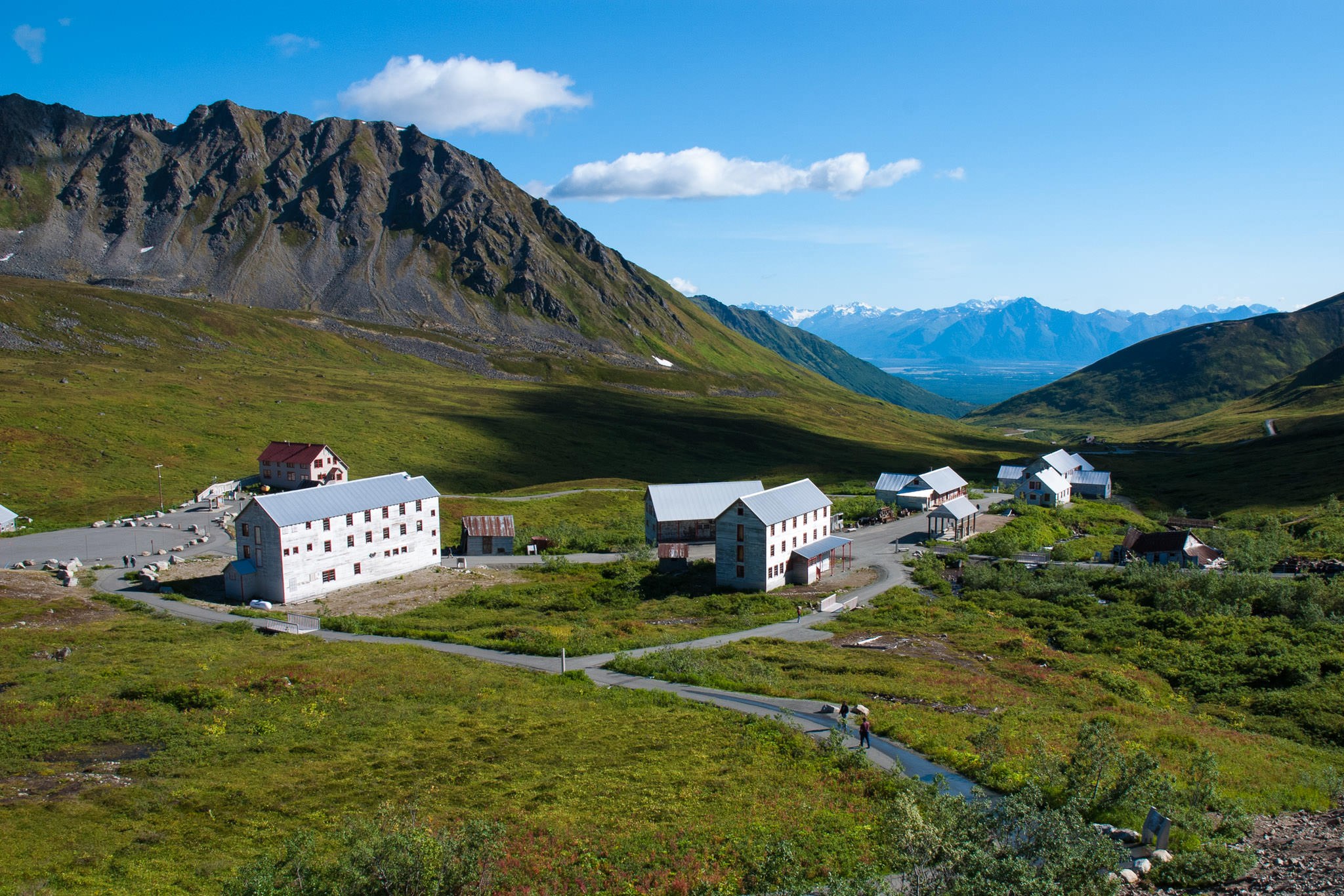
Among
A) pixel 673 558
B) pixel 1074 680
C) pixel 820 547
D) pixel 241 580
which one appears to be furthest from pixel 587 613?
pixel 1074 680

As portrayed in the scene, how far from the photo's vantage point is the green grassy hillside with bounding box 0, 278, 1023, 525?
100 meters

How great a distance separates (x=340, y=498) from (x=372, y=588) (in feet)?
24.1

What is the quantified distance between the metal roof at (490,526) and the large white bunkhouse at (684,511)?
13.5 meters

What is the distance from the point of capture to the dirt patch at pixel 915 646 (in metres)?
46.2

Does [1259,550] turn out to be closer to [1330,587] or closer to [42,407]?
[1330,587]

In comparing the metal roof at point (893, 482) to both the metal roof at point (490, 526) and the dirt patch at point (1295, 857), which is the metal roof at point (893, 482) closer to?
the metal roof at point (490, 526)

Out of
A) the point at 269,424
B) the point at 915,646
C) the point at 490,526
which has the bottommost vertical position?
the point at 915,646

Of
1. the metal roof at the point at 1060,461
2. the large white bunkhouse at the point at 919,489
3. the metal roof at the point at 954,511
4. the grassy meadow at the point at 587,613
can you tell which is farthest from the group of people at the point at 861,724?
the metal roof at the point at 1060,461

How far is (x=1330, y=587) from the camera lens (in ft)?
185

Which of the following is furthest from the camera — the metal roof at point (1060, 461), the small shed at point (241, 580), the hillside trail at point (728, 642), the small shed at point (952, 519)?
the metal roof at point (1060, 461)

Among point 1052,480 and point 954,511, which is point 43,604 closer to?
point 954,511

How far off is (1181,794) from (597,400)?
169575 mm

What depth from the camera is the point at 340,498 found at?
6450 centimetres

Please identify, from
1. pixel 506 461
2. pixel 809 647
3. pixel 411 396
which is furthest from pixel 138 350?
pixel 809 647
